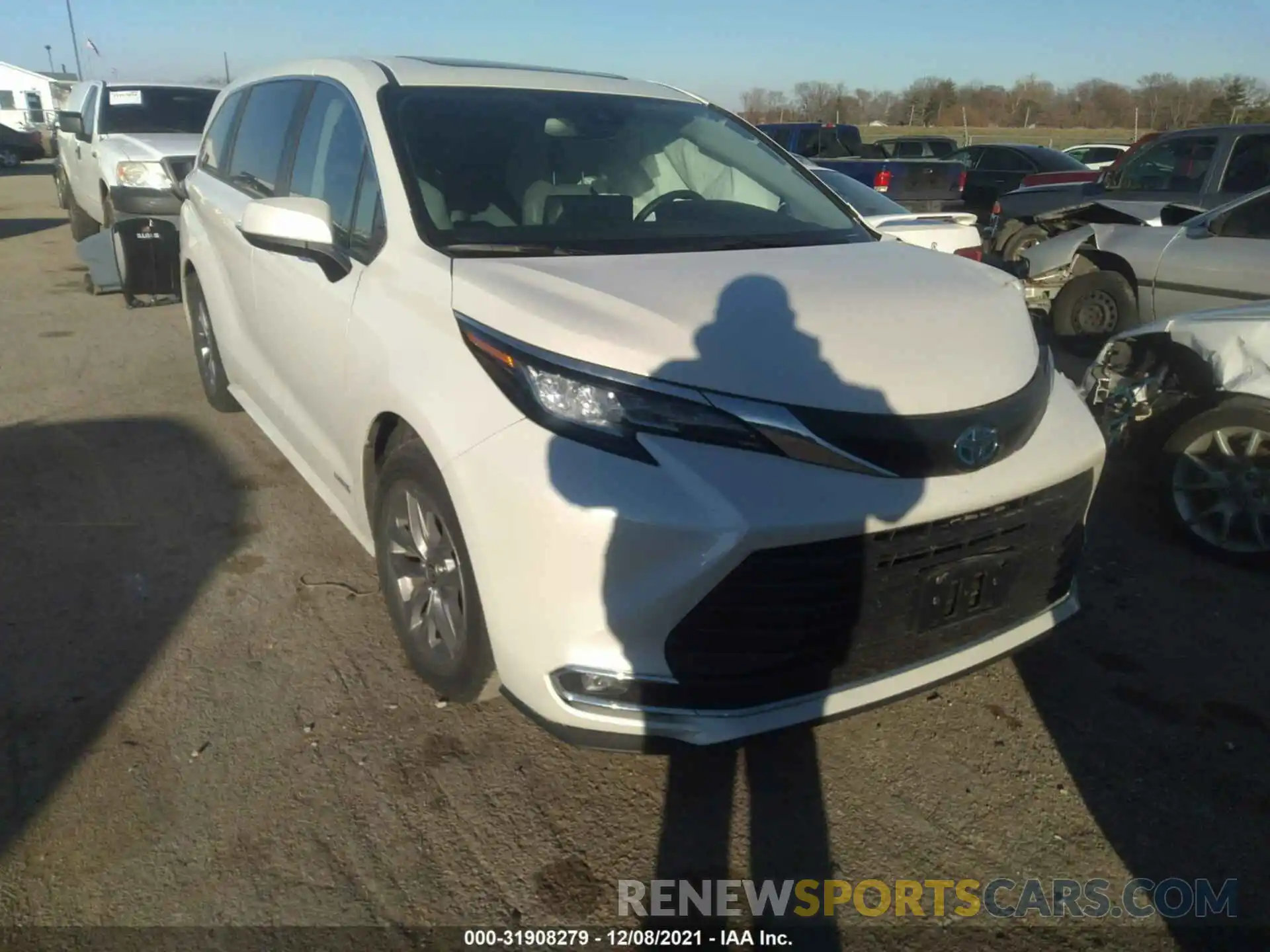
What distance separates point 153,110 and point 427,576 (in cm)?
1028

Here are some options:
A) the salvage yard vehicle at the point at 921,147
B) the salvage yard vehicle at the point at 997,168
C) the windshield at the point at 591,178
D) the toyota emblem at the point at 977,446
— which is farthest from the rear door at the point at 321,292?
the salvage yard vehicle at the point at 921,147

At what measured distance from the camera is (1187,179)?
885 centimetres

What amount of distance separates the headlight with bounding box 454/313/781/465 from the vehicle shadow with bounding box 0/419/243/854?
5.59 ft

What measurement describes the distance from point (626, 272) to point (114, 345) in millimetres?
5882

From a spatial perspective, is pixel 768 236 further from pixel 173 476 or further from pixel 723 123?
pixel 173 476

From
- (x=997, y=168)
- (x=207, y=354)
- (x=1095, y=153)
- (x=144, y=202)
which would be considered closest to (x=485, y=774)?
(x=207, y=354)

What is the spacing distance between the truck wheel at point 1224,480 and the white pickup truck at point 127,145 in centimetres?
743

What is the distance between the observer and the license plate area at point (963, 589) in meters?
2.41

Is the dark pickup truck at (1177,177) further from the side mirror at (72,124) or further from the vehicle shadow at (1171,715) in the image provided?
the side mirror at (72,124)

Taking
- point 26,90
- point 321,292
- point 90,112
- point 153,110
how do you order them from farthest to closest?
point 26,90, point 90,112, point 153,110, point 321,292

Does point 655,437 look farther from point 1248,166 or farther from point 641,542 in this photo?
point 1248,166

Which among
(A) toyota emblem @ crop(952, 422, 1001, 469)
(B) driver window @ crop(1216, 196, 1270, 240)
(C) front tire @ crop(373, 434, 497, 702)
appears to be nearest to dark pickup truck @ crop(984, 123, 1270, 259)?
(B) driver window @ crop(1216, 196, 1270, 240)

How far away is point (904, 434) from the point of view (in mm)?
2357

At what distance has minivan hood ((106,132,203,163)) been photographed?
30.9 feet
